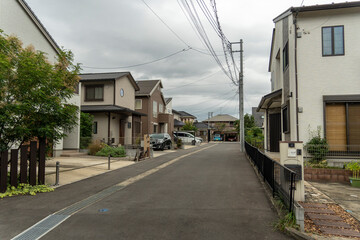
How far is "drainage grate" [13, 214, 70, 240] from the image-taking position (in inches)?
162

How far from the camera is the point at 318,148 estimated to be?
10.0m

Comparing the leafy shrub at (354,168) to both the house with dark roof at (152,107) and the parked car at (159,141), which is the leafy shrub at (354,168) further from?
the house with dark roof at (152,107)

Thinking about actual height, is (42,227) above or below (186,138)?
below

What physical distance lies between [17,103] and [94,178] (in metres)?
3.72

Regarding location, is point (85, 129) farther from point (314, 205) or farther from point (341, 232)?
point (341, 232)

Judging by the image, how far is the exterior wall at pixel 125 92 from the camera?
75.6 ft

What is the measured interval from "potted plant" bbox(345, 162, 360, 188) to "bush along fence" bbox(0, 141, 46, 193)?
9.92 m

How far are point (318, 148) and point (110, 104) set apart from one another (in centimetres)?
1743

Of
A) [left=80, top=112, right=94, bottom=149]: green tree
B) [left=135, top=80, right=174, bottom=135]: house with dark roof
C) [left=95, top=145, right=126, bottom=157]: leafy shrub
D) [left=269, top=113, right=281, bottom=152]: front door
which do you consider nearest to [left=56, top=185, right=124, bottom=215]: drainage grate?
[left=95, top=145, right=126, bottom=157]: leafy shrub

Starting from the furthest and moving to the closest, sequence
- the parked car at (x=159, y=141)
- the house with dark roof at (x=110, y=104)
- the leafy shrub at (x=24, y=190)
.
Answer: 1. the parked car at (x=159, y=141)
2. the house with dark roof at (x=110, y=104)
3. the leafy shrub at (x=24, y=190)

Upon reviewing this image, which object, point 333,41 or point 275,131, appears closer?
point 333,41

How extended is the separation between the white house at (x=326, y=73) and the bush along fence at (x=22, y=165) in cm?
953

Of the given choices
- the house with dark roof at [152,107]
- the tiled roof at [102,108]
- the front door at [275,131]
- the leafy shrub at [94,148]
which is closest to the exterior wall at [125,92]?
the tiled roof at [102,108]

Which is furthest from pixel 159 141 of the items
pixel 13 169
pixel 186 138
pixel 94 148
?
pixel 13 169
